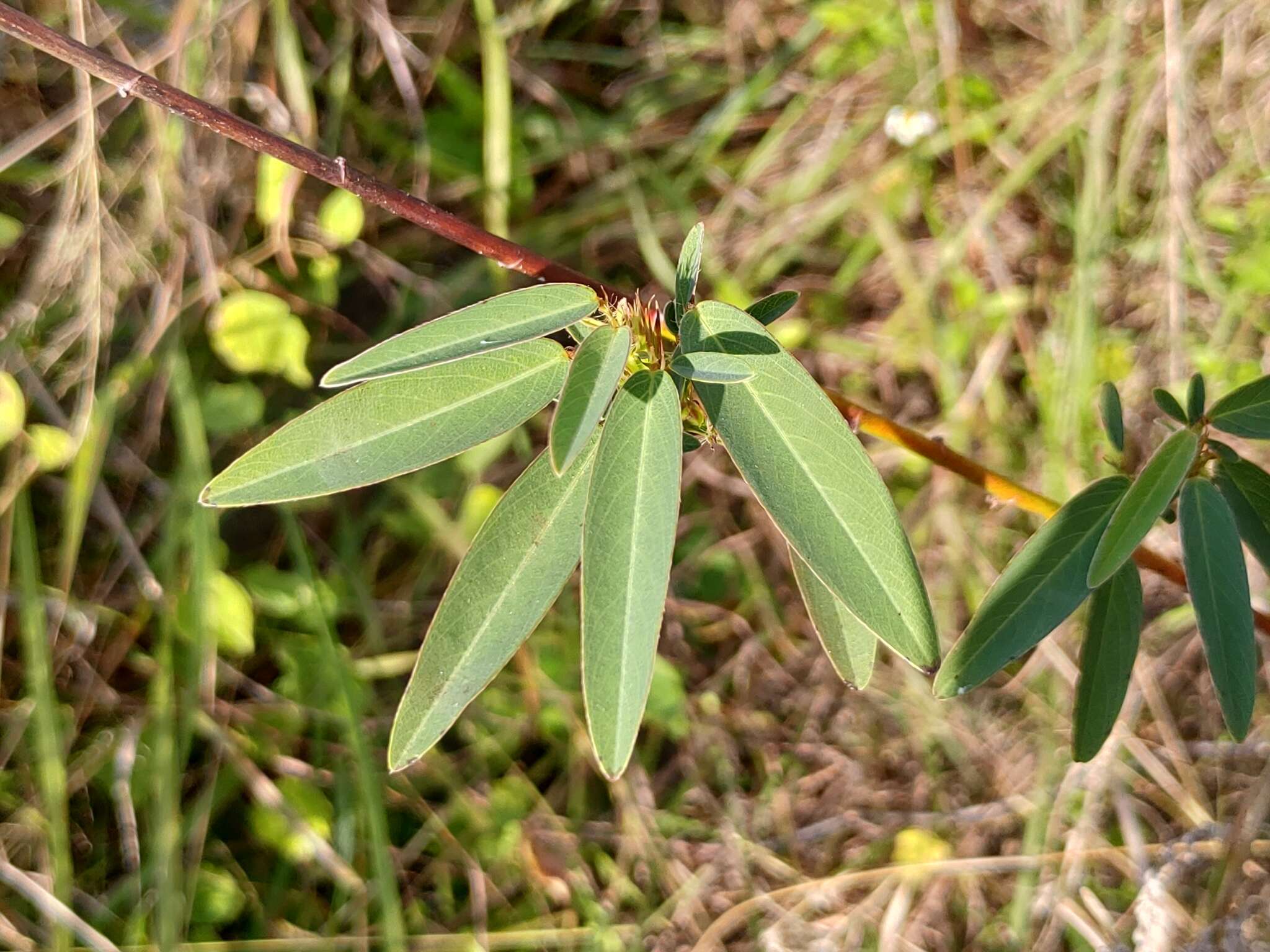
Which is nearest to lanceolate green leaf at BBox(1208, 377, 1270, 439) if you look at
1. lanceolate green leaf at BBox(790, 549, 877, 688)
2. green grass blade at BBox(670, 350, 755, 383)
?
lanceolate green leaf at BBox(790, 549, 877, 688)

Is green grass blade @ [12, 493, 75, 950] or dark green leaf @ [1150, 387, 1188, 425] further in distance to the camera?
green grass blade @ [12, 493, 75, 950]

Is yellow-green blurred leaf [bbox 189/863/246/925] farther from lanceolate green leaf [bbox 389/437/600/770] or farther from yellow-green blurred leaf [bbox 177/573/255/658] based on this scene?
lanceolate green leaf [bbox 389/437/600/770]

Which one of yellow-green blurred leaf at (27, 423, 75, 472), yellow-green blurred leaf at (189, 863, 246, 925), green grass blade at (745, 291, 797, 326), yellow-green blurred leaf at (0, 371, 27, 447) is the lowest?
yellow-green blurred leaf at (189, 863, 246, 925)

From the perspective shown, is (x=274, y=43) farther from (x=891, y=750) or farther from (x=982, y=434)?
(x=891, y=750)

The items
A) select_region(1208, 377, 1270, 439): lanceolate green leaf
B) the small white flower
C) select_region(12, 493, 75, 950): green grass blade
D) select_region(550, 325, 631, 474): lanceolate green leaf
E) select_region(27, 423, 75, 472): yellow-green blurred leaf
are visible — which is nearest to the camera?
select_region(550, 325, 631, 474): lanceolate green leaf

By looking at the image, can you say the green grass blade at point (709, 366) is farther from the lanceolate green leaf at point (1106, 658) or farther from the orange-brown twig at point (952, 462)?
the lanceolate green leaf at point (1106, 658)

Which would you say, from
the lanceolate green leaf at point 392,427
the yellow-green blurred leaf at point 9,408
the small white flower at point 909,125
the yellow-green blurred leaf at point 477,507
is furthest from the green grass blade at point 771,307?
the yellow-green blurred leaf at point 9,408

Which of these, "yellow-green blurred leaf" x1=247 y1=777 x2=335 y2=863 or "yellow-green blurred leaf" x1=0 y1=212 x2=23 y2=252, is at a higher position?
"yellow-green blurred leaf" x1=0 y1=212 x2=23 y2=252
